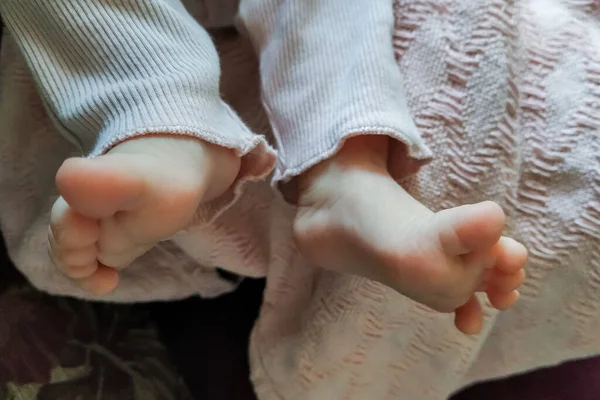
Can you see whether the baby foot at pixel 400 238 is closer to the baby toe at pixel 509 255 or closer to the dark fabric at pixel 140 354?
the baby toe at pixel 509 255

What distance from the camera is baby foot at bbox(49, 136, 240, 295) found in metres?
0.41

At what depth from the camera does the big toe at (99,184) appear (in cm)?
41

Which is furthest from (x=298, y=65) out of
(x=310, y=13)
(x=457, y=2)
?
(x=457, y=2)

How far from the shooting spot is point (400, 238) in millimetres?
493

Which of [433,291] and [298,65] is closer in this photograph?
[433,291]

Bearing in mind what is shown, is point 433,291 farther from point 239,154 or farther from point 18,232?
point 18,232

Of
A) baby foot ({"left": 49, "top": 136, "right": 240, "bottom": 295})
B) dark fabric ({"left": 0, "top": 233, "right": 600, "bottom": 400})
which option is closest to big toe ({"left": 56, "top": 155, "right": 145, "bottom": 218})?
baby foot ({"left": 49, "top": 136, "right": 240, "bottom": 295})

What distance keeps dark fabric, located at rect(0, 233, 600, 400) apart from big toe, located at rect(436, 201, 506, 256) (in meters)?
0.43

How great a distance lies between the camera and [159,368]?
793 mm

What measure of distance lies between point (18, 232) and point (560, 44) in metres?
0.54

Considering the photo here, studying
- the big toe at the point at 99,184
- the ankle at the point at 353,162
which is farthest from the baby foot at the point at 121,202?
the ankle at the point at 353,162

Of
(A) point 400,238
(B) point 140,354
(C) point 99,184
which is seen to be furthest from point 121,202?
(B) point 140,354

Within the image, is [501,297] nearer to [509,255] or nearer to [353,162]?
[509,255]

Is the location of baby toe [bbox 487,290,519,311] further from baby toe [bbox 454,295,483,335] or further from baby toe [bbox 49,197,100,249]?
baby toe [bbox 49,197,100,249]
